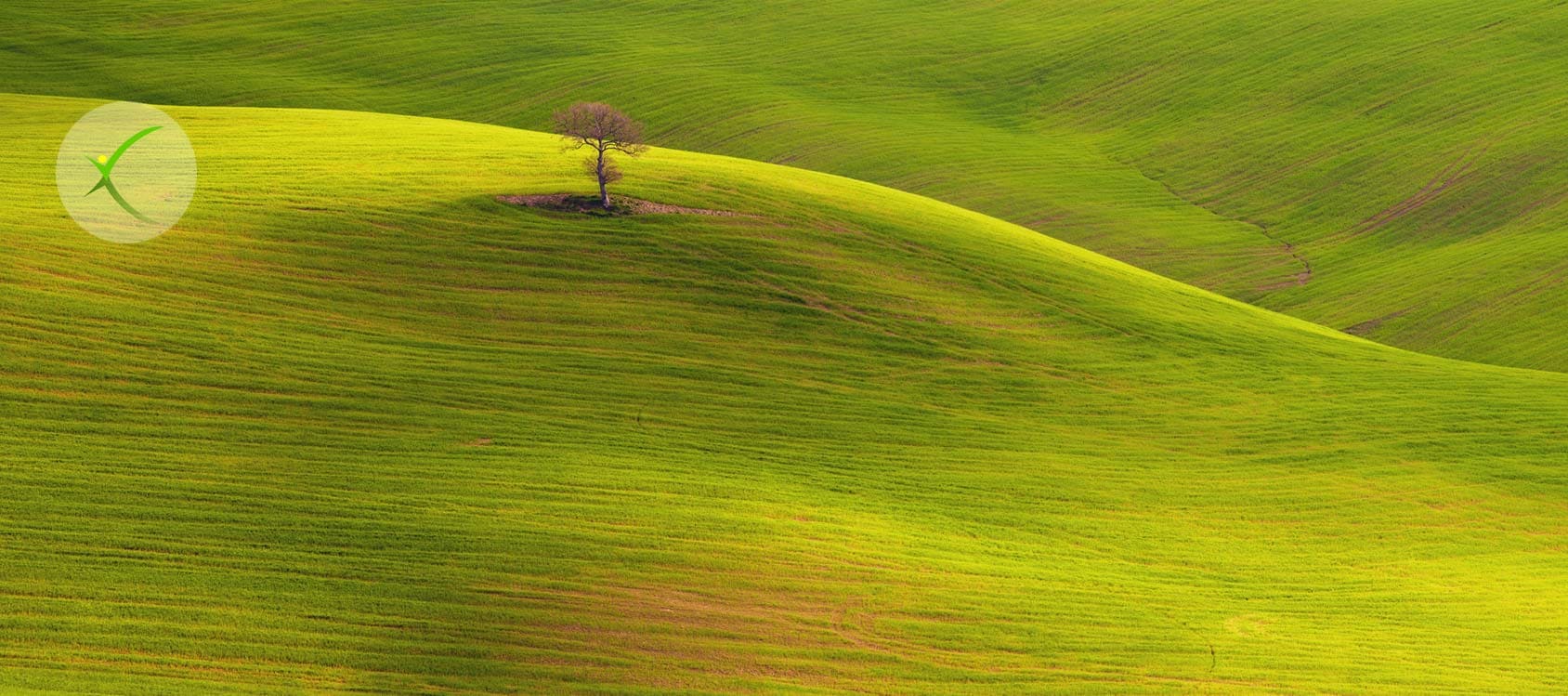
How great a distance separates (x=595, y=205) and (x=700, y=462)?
15.4 meters

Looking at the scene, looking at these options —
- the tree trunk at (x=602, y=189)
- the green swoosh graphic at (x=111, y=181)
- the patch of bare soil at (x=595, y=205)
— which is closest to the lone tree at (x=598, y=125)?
the tree trunk at (x=602, y=189)

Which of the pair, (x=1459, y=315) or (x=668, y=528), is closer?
(x=668, y=528)

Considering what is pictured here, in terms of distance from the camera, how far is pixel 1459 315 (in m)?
57.7

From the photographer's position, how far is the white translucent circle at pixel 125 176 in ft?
136

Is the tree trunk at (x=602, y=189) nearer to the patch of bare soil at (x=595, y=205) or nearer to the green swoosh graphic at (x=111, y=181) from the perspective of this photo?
the patch of bare soil at (x=595, y=205)

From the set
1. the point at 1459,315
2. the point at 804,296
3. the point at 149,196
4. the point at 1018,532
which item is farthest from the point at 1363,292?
the point at 149,196

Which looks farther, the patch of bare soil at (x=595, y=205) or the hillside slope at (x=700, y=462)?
the patch of bare soil at (x=595, y=205)

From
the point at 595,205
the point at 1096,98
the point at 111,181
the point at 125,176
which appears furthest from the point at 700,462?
the point at 1096,98

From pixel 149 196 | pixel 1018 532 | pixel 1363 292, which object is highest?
pixel 149 196

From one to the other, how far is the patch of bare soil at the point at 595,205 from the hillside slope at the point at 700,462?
21.9 inches

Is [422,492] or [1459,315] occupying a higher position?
[422,492]

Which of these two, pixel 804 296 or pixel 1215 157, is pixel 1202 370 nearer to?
pixel 804 296

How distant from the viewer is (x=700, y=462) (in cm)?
3359

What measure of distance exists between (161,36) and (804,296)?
214ft
